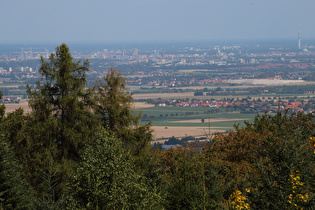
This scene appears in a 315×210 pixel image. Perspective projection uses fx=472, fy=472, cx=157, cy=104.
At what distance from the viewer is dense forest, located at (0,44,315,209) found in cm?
927

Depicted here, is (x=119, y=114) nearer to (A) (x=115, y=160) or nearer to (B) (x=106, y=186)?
(A) (x=115, y=160)

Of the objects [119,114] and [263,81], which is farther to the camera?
[263,81]

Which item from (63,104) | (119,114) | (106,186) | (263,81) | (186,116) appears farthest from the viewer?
(263,81)

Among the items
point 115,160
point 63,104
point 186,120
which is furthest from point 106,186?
point 186,120

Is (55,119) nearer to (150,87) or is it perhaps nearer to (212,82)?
(150,87)

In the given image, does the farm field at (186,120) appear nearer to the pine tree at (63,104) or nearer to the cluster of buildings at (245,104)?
the cluster of buildings at (245,104)

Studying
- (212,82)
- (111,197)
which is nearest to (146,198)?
(111,197)

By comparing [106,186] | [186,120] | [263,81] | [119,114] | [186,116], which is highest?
[119,114]

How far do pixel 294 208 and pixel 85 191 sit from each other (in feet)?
15.9

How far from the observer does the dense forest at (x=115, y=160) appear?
9266 mm

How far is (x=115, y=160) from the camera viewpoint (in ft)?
36.6

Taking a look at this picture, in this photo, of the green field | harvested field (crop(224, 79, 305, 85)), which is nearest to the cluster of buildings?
the green field

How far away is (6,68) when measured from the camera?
180750 millimetres

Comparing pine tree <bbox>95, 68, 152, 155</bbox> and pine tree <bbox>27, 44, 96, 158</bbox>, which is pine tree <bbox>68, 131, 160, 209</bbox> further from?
pine tree <bbox>95, 68, 152, 155</bbox>
